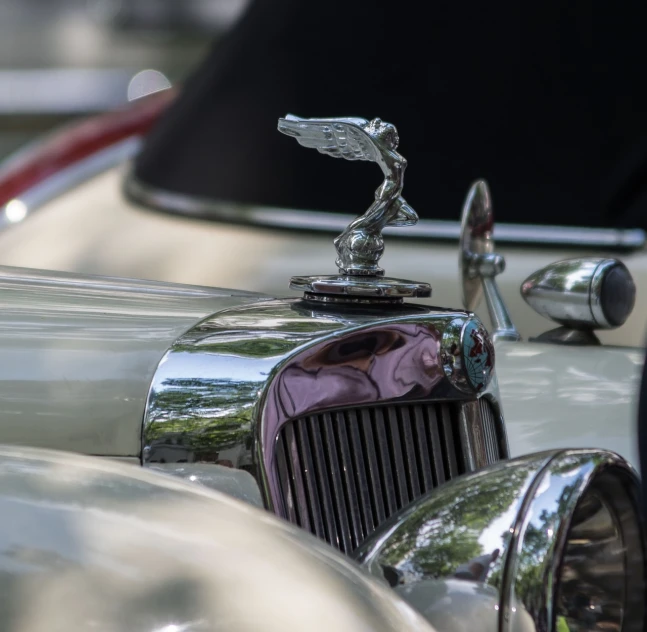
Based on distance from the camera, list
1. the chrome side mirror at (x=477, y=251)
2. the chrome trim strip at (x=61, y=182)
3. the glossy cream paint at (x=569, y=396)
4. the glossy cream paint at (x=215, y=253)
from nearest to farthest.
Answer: the glossy cream paint at (x=569, y=396), the chrome side mirror at (x=477, y=251), the glossy cream paint at (x=215, y=253), the chrome trim strip at (x=61, y=182)

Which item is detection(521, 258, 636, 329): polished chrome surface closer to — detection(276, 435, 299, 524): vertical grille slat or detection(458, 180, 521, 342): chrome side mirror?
detection(458, 180, 521, 342): chrome side mirror

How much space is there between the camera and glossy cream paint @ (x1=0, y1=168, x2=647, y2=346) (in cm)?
314

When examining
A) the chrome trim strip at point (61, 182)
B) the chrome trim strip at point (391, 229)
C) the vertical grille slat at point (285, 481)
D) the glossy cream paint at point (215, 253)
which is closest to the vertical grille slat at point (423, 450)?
the vertical grille slat at point (285, 481)

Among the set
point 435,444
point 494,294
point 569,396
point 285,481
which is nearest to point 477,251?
point 494,294

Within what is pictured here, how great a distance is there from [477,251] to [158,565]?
143 cm

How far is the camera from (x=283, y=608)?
90cm

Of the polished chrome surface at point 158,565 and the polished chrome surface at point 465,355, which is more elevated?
the polished chrome surface at point 465,355

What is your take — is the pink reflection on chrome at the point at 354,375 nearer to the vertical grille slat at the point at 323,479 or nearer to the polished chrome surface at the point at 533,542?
the vertical grille slat at the point at 323,479

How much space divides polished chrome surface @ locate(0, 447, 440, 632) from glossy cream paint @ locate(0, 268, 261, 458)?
338mm

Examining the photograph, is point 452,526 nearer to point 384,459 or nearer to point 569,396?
point 384,459

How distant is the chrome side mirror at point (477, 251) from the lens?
2.21 meters

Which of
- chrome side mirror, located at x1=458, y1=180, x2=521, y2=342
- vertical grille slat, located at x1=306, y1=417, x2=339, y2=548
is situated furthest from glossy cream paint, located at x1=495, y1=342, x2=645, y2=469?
vertical grille slat, located at x1=306, y1=417, x2=339, y2=548

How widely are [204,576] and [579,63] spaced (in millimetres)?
2659

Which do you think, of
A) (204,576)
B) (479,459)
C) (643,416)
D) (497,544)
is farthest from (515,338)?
(204,576)
